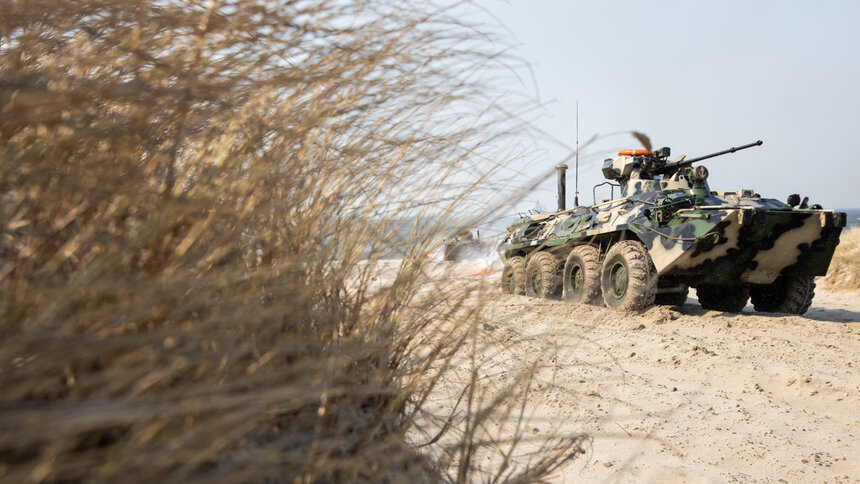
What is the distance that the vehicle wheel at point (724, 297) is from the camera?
8.16 metres

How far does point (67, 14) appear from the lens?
3.27 feet

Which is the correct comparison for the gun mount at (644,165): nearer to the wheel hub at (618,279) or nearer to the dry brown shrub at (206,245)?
the wheel hub at (618,279)

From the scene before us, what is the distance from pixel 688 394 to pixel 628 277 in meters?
3.34

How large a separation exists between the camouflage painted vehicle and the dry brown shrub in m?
4.63

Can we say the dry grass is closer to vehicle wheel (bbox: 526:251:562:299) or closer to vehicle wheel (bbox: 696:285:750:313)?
vehicle wheel (bbox: 696:285:750:313)

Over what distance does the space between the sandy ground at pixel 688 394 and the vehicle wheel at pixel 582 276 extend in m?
1.69

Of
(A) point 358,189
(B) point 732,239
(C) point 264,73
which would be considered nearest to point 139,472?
(C) point 264,73

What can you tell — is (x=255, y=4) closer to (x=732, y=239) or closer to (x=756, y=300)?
(x=732, y=239)

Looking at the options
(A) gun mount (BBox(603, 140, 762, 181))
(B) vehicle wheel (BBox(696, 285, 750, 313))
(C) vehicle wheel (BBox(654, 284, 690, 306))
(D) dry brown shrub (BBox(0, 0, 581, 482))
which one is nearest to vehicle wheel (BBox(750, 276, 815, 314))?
(B) vehicle wheel (BBox(696, 285, 750, 313))

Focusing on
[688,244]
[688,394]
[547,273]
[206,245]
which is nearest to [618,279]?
[688,244]

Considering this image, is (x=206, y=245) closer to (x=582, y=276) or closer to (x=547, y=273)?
(x=582, y=276)

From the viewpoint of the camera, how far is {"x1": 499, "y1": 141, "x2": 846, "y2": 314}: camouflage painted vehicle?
652 centimetres

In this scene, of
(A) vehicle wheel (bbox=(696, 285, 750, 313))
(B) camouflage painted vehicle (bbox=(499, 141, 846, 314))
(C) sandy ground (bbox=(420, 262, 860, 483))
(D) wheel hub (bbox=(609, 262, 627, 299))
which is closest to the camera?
(C) sandy ground (bbox=(420, 262, 860, 483))

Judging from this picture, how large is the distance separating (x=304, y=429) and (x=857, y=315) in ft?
29.5
